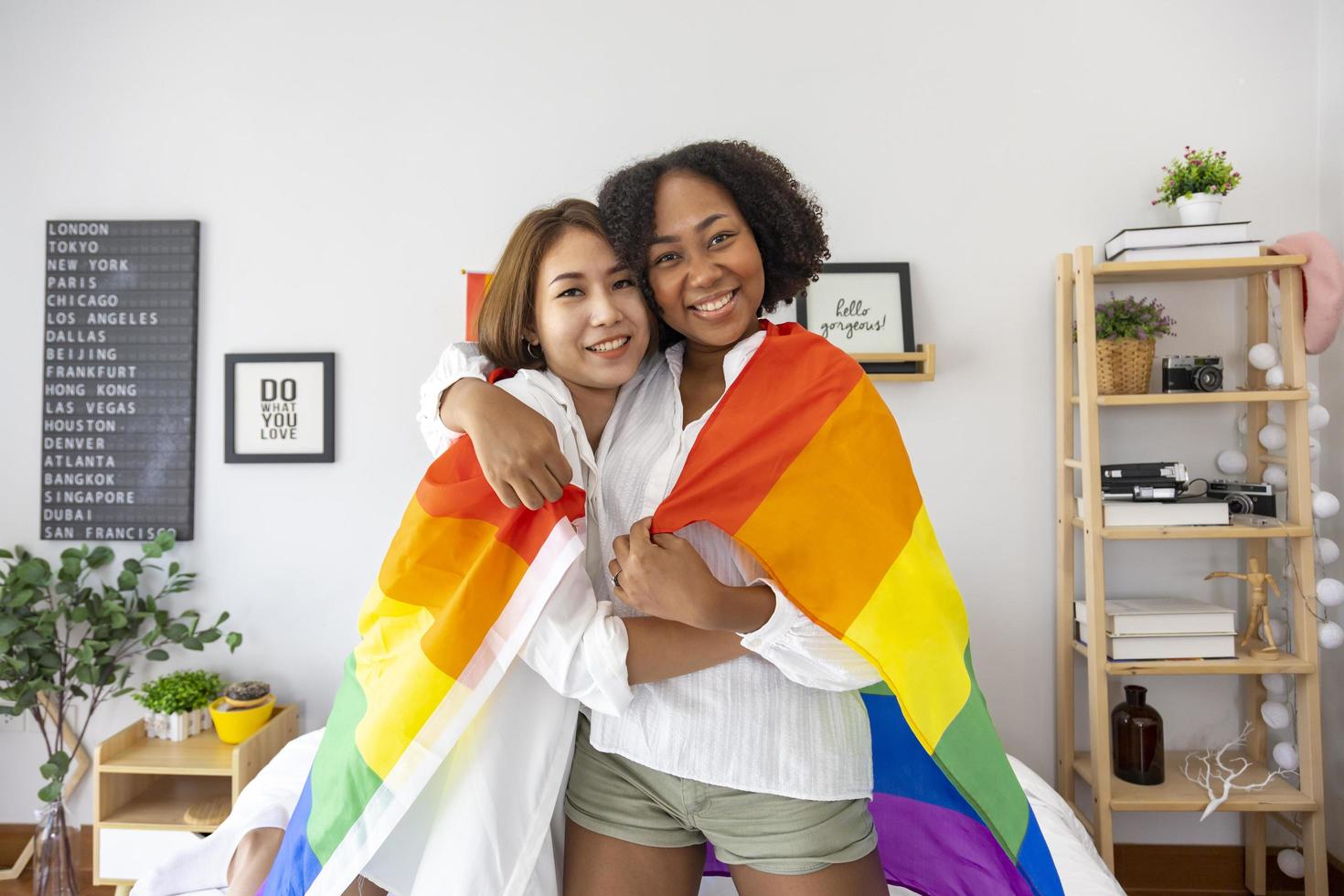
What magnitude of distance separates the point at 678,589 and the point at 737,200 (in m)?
0.49

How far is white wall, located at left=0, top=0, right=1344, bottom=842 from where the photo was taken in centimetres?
234

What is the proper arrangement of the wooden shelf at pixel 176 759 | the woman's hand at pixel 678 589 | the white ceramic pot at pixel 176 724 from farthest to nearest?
the white ceramic pot at pixel 176 724 < the wooden shelf at pixel 176 759 < the woman's hand at pixel 678 589

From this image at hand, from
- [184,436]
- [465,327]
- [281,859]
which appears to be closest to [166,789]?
[184,436]

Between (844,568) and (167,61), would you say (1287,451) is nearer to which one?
(844,568)

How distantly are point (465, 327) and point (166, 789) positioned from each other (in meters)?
1.51

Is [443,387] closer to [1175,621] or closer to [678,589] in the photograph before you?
[678,589]

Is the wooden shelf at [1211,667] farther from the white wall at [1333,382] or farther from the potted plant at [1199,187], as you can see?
the potted plant at [1199,187]

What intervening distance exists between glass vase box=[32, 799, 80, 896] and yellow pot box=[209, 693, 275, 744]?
443 millimetres

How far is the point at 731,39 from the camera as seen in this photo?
2391 millimetres

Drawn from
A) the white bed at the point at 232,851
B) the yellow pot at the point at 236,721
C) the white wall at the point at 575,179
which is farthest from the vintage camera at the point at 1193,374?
the yellow pot at the point at 236,721

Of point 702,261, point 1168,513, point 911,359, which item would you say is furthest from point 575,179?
point 1168,513

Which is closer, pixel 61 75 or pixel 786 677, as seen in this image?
pixel 786 677

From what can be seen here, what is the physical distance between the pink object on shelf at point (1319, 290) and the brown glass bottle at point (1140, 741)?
97 cm

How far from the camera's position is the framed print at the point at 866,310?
2.33 metres
